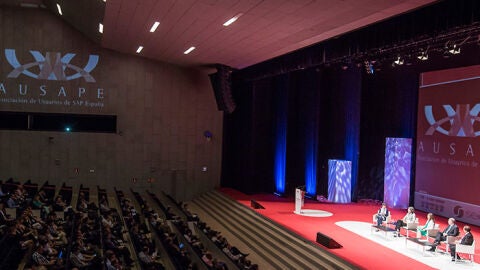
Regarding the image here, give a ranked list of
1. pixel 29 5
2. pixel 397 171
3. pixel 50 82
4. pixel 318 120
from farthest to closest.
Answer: pixel 50 82
pixel 29 5
pixel 318 120
pixel 397 171

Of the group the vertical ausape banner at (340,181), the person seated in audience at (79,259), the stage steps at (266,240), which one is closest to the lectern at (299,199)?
the stage steps at (266,240)

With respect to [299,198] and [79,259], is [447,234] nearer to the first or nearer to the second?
[299,198]

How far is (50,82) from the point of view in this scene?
16078 mm

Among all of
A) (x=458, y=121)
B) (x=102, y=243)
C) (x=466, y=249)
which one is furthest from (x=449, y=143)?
(x=102, y=243)

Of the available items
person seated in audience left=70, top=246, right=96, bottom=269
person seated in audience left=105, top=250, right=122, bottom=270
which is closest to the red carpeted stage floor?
person seated in audience left=105, top=250, right=122, bottom=270

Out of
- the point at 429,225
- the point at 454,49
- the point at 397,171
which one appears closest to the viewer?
the point at 454,49

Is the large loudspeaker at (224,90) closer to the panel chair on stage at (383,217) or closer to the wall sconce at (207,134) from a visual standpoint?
the wall sconce at (207,134)

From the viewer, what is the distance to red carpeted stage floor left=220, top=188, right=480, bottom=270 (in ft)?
27.1

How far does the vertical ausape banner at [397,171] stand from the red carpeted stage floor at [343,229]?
0.51m

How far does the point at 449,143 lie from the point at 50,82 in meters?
13.3

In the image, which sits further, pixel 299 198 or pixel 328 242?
pixel 299 198

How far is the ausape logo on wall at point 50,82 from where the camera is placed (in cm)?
1577

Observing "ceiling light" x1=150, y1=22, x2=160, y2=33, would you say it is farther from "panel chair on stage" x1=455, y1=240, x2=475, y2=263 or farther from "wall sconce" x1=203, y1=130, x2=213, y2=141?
"panel chair on stage" x1=455, y1=240, x2=475, y2=263

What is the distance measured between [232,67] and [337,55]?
6.08 meters
